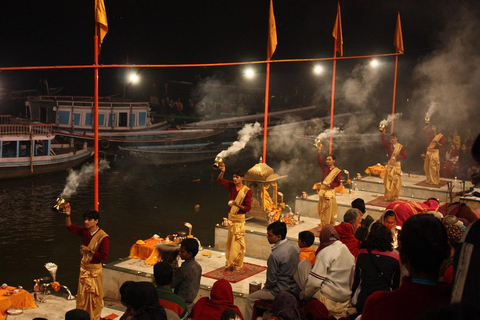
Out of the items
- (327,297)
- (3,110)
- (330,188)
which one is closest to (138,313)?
(327,297)

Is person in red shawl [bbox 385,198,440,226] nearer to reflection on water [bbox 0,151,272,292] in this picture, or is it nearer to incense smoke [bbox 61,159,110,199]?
reflection on water [bbox 0,151,272,292]

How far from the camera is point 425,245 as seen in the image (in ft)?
9.41

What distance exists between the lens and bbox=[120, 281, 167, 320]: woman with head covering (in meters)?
4.46

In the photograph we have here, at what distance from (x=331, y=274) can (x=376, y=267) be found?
2.46ft

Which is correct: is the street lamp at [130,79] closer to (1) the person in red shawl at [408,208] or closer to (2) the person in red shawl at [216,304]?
(1) the person in red shawl at [408,208]

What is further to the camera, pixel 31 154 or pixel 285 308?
pixel 31 154

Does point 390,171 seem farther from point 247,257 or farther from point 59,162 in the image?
point 59,162

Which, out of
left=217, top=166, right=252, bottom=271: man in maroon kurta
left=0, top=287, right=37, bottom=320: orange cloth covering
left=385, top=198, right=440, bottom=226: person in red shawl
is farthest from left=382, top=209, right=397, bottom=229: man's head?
left=0, top=287, right=37, bottom=320: orange cloth covering

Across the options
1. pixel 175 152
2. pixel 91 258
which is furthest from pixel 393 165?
pixel 175 152

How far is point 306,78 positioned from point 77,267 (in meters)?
22.6

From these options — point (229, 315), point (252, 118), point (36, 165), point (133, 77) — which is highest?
point (133, 77)

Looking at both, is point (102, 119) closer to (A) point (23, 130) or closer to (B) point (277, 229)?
(A) point (23, 130)

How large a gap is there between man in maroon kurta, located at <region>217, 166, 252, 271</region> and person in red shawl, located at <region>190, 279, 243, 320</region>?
3.73m

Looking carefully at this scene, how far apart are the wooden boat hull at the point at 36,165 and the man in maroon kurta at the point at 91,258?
16.7 metres
